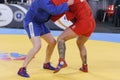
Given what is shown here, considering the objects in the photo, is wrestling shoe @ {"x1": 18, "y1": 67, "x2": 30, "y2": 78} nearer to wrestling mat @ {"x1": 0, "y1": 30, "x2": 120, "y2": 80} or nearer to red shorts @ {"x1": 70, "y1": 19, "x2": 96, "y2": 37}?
wrestling mat @ {"x1": 0, "y1": 30, "x2": 120, "y2": 80}

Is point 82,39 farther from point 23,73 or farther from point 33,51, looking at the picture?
point 23,73

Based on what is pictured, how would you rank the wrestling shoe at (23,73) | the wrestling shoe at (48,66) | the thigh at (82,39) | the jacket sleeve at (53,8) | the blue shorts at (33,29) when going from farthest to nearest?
1. the wrestling shoe at (48,66)
2. the thigh at (82,39)
3. the blue shorts at (33,29)
4. the wrestling shoe at (23,73)
5. the jacket sleeve at (53,8)

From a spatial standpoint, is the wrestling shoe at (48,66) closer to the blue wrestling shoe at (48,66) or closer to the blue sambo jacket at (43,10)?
the blue wrestling shoe at (48,66)

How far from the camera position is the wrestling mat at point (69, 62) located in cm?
593

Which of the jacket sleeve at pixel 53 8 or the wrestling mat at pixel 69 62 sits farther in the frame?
the wrestling mat at pixel 69 62

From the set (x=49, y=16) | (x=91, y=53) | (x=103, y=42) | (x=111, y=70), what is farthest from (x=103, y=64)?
(x=103, y=42)

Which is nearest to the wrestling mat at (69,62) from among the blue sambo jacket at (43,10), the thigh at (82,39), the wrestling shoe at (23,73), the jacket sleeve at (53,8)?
the wrestling shoe at (23,73)

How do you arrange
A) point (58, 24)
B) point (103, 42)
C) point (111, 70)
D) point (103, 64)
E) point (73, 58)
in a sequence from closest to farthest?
point (111, 70) < point (103, 64) < point (73, 58) < point (103, 42) < point (58, 24)

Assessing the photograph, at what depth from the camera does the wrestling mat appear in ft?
19.5

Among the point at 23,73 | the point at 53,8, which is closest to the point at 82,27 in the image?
the point at 53,8

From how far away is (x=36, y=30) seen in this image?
593cm

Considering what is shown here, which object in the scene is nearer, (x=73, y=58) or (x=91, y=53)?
(x=73, y=58)

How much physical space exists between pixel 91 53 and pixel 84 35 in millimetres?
1787

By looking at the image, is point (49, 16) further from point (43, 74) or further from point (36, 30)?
point (43, 74)
